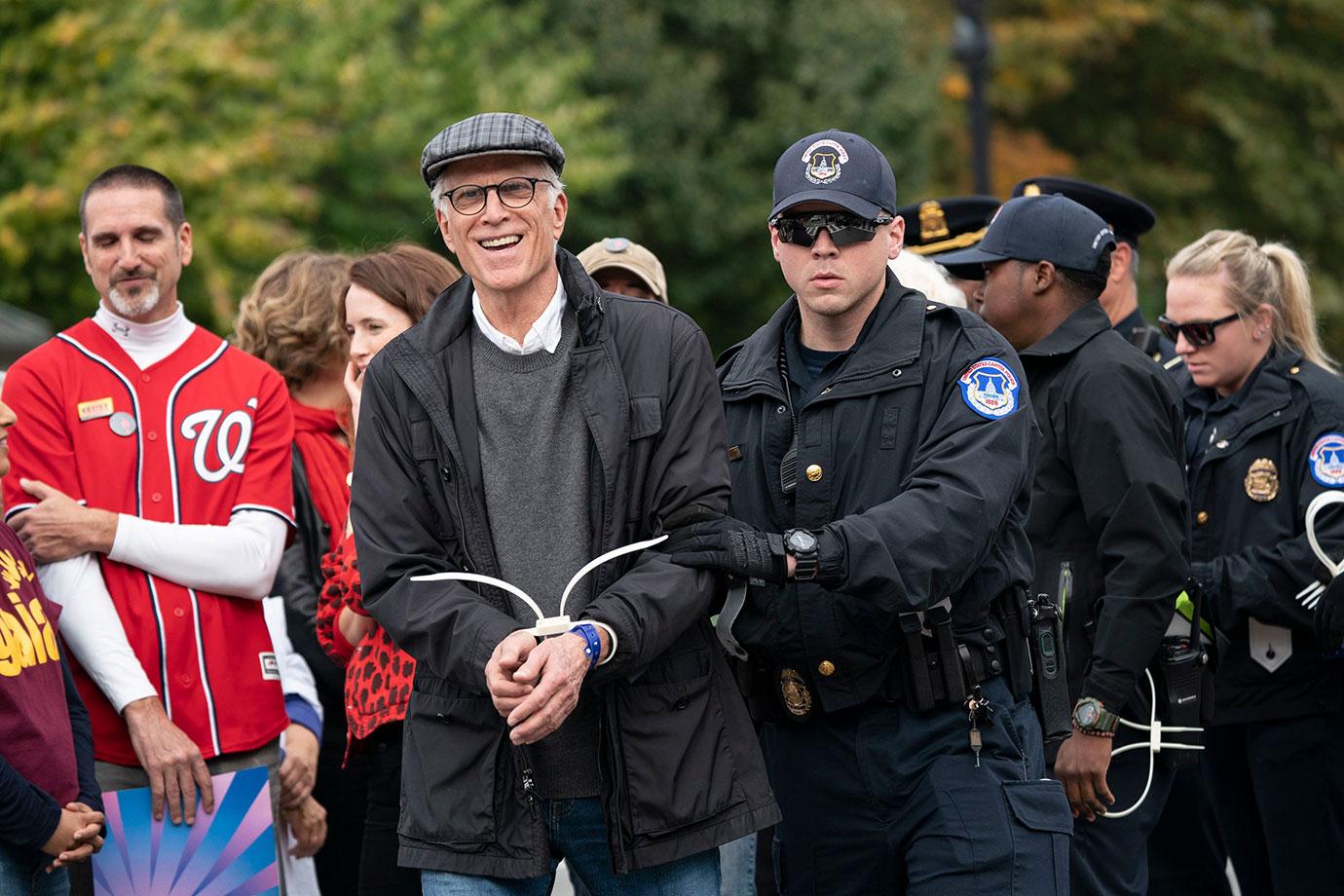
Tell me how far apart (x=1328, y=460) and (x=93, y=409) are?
392 centimetres

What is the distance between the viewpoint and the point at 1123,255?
23.1ft

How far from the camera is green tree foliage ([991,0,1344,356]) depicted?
23.2m

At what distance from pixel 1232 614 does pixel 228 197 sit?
11273 millimetres

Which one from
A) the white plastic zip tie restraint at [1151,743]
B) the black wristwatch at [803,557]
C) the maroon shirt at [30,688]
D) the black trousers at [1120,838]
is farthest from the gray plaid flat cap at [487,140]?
the white plastic zip tie restraint at [1151,743]

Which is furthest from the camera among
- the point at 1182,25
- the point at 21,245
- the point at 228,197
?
the point at 1182,25

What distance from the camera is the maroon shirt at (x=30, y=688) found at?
4.35 m

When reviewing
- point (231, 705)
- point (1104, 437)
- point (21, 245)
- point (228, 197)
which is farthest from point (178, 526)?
point (228, 197)

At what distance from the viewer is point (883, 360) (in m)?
4.42

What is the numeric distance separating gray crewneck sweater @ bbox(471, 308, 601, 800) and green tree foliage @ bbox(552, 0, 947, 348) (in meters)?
17.7

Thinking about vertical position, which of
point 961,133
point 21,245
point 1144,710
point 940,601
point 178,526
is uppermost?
point 961,133

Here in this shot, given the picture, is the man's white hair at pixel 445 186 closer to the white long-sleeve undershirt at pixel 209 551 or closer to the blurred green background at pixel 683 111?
the white long-sleeve undershirt at pixel 209 551

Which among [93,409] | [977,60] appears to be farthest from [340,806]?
[977,60]

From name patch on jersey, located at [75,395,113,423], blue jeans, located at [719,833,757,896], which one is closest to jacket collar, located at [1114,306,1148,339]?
blue jeans, located at [719,833,757,896]

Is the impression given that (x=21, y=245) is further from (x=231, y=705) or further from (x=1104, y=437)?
(x=1104, y=437)
